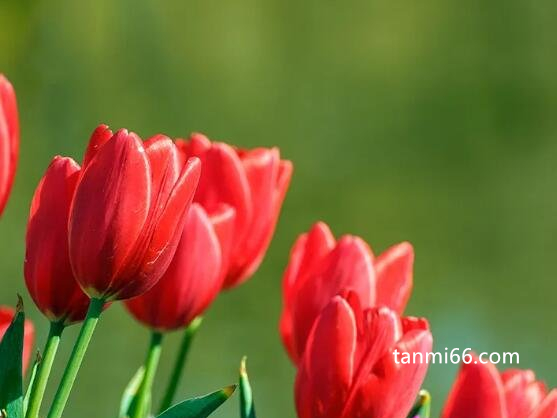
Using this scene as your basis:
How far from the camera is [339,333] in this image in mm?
566

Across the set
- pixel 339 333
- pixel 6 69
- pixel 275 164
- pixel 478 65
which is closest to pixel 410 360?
pixel 339 333

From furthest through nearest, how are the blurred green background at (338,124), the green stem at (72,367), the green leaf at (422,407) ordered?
the blurred green background at (338,124), the green leaf at (422,407), the green stem at (72,367)

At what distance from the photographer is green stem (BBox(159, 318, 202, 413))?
62 centimetres

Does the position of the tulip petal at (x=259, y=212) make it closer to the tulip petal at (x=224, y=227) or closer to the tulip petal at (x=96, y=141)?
the tulip petal at (x=224, y=227)

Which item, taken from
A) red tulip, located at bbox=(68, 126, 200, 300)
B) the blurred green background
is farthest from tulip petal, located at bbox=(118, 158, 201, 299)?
the blurred green background

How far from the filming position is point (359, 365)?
57 cm

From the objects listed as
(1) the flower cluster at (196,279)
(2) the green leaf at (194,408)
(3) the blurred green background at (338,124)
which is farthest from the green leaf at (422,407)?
(3) the blurred green background at (338,124)

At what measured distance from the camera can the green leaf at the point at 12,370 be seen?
0.51 meters

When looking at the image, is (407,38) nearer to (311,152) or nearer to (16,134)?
(311,152)

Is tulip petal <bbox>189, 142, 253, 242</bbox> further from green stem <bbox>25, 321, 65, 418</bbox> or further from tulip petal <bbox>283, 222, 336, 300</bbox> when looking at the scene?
green stem <bbox>25, 321, 65, 418</bbox>

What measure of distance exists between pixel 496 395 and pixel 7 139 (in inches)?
7.4

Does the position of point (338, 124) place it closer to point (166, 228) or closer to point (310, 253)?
point (310, 253)

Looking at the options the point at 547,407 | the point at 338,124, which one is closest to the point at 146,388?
the point at 547,407

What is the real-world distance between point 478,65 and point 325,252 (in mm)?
2058
